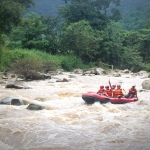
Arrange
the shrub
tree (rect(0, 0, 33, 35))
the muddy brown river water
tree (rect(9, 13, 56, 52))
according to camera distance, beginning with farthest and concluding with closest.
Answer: tree (rect(9, 13, 56, 52)) < the shrub < tree (rect(0, 0, 33, 35)) < the muddy brown river water

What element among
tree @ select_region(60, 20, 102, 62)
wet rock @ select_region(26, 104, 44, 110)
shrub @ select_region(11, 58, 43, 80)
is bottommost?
wet rock @ select_region(26, 104, 44, 110)

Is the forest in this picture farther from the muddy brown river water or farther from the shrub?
the muddy brown river water

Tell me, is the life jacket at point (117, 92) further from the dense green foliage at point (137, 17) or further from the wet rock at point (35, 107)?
the dense green foliage at point (137, 17)

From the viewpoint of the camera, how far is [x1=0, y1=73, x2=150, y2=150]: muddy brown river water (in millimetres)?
4375

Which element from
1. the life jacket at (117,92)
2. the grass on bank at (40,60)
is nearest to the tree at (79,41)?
the grass on bank at (40,60)

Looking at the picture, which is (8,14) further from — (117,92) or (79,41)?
(79,41)

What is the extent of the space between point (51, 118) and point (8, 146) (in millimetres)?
1804

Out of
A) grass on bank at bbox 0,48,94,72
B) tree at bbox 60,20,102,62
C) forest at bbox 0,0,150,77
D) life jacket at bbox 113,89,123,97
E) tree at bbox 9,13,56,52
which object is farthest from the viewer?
tree at bbox 60,20,102,62

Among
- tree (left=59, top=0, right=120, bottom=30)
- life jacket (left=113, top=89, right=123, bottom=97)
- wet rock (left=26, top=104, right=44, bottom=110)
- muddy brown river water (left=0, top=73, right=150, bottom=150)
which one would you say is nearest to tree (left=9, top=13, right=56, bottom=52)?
tree (left=59, top=0, right=120, bottom=30)

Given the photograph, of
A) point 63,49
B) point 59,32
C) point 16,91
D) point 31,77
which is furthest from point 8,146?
point 59,32

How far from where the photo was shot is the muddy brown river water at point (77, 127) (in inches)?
172

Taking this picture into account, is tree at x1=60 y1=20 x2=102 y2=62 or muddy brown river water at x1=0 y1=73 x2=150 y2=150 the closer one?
muddy brown river water at x1=0 y1=73 x2=150 y2=150

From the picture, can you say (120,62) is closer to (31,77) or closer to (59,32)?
(59,32)

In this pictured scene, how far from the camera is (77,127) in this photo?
530 cm
